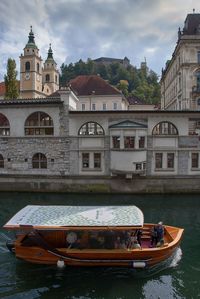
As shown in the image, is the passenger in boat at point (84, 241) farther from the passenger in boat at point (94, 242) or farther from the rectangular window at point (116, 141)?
the rectangular window at point (116, 141)

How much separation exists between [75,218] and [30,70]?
3105 inches

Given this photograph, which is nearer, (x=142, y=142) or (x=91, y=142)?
(x=142, y=142)

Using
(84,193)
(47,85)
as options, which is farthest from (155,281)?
(47,85)

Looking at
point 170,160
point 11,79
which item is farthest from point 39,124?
point 11,79

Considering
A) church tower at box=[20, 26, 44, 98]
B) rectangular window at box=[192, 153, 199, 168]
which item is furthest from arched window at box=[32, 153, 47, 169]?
church tower at box=[20, 26, 44, 98]

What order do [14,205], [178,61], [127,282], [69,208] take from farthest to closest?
1. [178,61]
2. [14,205]
3. [69,208]
4. [127,282]

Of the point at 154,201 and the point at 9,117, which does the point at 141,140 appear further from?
the point at 9,117

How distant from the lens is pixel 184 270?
16812mm

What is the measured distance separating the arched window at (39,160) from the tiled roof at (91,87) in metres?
38.6

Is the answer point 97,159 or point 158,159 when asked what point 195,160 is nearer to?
point 158,159

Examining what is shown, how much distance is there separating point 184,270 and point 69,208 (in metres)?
7.08

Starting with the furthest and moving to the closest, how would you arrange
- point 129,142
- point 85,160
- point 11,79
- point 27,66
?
point 27,66, point 11,79, point 85,160, point 129,142

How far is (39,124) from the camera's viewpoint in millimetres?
35156

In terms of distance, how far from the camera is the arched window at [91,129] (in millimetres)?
34781
